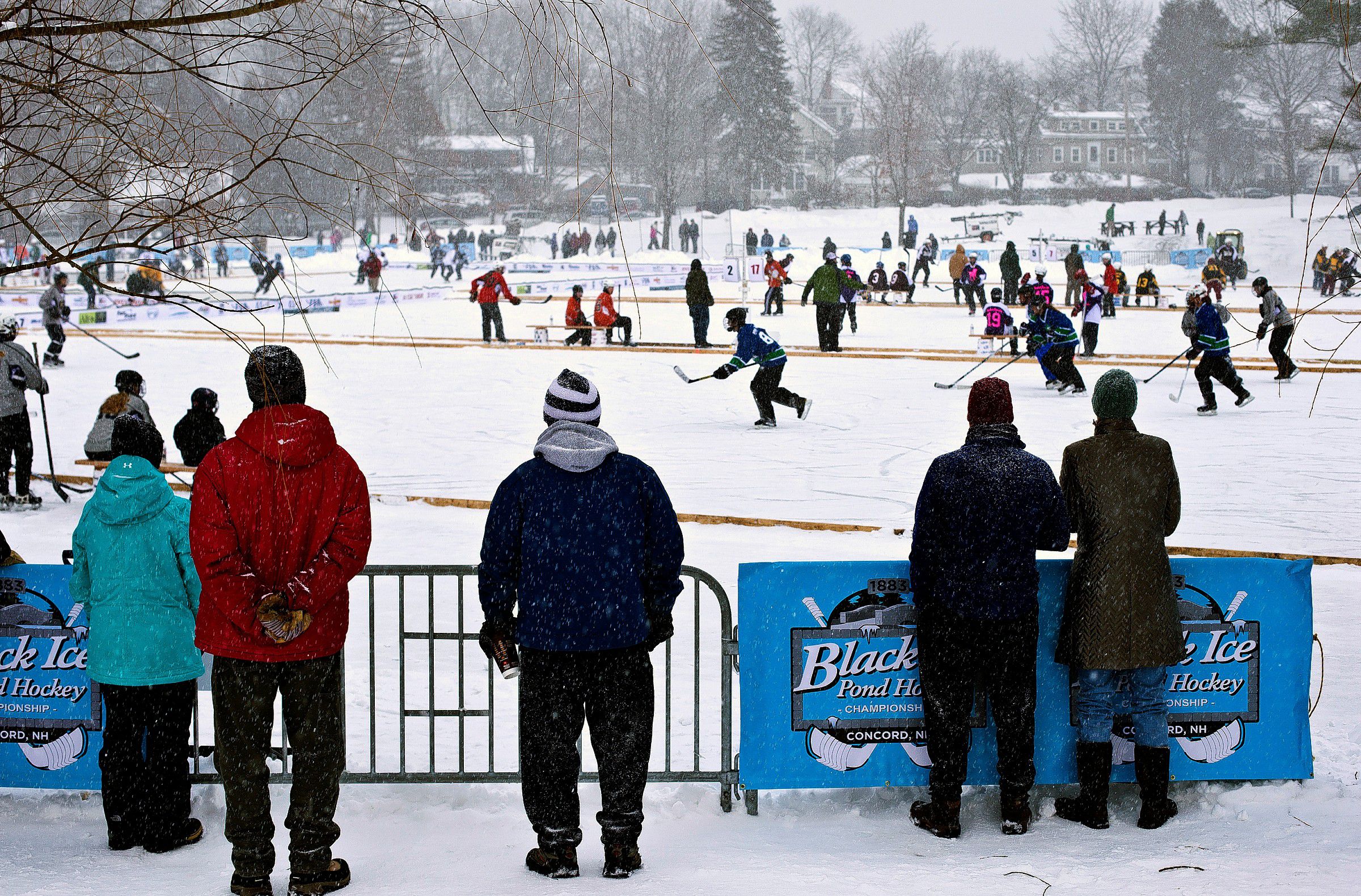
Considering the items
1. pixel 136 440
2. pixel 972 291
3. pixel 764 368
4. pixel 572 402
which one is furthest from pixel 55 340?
pixel 572 402

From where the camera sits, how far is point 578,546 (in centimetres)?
399

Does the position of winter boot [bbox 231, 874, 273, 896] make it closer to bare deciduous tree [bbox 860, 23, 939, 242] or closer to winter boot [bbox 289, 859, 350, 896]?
winter boot [bbox 289, 859, 350, 896]

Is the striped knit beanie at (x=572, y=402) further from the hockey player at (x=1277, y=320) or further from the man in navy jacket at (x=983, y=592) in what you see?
the hockey player at (x=1277, y=320)

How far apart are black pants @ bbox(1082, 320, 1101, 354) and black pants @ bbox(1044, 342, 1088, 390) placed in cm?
430

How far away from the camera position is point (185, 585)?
4.30 m

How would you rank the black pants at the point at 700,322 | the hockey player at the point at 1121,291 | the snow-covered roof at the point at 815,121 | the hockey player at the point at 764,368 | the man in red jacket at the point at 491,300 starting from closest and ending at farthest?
the hockey player at the point at 764,368
the black pants at the point at 700,322
the man in red jacket at the point at 491,300
the hockey player at the point at 1121,291
the snow-covered roof at the point at 815,121

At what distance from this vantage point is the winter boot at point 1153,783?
454cm

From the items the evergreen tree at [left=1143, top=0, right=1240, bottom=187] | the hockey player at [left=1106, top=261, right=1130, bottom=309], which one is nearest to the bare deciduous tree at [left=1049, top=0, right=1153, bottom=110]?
the evergreen tree at [left=1143, top=0, right=1240, bottom=187]

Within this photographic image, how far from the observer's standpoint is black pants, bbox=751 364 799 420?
1498cm

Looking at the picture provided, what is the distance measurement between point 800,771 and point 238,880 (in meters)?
1.93

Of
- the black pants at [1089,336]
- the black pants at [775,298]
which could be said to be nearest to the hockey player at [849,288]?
the black pants at [775,298]

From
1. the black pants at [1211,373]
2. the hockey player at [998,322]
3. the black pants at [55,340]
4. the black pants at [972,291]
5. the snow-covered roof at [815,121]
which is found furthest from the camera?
the snow-covered roof at [815,121]

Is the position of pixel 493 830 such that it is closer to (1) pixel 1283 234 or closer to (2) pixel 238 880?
(2) pixel 238 880

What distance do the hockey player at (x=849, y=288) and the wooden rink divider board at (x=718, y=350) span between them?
3.69 feet
